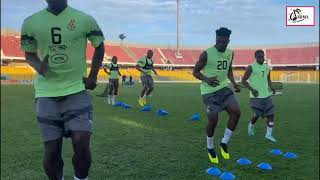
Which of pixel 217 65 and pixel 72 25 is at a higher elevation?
pixel 72 25

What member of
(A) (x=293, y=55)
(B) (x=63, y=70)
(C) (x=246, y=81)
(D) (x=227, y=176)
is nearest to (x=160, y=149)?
(D) (x=227, y=176)

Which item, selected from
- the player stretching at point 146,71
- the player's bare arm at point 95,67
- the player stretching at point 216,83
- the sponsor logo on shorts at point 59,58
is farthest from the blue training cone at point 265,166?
the player stretching at point 146,71

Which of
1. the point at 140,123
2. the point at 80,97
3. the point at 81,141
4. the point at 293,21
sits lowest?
the point at 140,123

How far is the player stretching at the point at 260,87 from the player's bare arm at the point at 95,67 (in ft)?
20.2

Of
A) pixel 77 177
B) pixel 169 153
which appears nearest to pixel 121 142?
pixel 169 153

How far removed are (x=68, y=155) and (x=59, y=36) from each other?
11.6 feet

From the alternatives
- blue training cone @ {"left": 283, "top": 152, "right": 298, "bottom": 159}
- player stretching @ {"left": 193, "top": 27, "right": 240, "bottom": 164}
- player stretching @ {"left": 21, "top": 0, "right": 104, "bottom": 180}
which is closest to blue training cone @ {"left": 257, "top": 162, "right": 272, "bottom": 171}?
player stretching @ {"left": 193, "top": 27, "right": 240, "bottom": 164}

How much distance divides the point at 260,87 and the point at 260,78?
22cm

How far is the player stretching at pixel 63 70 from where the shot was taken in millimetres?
4969

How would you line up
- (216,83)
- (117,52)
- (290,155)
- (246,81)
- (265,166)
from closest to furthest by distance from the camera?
1. (265,166)
2. (216,83)
3. (290,155)
4. (246,81)
5. (117,52)

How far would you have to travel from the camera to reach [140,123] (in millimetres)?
13484

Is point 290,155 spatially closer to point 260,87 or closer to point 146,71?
point 260,87

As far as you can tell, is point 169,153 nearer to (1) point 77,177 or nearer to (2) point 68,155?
(2) point 68,155

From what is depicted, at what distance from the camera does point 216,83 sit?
8055 mm
